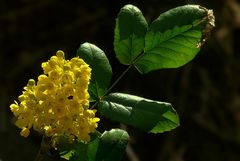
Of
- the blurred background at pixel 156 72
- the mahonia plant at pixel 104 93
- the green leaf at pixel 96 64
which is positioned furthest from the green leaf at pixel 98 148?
the blurred background at pixel 156 72

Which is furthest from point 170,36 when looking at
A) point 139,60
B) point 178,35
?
point 139,60

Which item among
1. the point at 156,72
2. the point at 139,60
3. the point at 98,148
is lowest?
the point at 156,72

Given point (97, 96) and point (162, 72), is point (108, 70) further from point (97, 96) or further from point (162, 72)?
point (162, 72)

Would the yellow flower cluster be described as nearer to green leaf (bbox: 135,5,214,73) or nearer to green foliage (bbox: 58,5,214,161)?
green foliage (bbox: 58,5,214,161)

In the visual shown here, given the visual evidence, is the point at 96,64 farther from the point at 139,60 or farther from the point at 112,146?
the point at 112,146

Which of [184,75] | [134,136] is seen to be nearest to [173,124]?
[134,136]

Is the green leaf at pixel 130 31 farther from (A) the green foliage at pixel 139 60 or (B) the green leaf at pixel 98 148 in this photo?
(B) the green leaf at pixel 98 148
